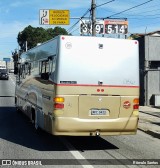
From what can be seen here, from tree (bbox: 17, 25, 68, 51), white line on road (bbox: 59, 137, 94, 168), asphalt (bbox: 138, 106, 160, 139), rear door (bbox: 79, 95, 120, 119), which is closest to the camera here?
white line on road (bbox: 59, 137, 94, 168)

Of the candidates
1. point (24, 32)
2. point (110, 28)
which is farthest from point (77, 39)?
point (24, 32)

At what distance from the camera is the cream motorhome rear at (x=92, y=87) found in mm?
9688

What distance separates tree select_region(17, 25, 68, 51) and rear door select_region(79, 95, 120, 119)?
9454 cm

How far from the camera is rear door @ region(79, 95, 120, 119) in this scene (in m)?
9.82

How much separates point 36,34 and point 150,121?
9958cm

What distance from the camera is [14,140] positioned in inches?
438

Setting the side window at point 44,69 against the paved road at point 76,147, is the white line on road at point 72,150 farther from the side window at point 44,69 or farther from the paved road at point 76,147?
the side window at point 44,69

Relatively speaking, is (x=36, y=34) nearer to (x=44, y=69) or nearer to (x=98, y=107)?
(x=44, y=69)

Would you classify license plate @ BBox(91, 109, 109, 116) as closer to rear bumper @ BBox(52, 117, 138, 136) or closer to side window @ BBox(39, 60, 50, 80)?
rear bumper @ BBox(52, 117, 138, 136)

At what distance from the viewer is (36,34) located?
112 meters

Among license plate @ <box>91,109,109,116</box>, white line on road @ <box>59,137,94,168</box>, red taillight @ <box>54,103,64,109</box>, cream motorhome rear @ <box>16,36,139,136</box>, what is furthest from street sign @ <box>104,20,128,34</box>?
red taillight @ <box>54,103,64,109</box>

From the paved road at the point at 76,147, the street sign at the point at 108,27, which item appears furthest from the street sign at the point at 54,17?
the paved road at the point at 76,147

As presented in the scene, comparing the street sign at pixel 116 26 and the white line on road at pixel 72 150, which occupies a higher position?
the street sign at pixel 116 26

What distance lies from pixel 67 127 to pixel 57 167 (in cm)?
180
